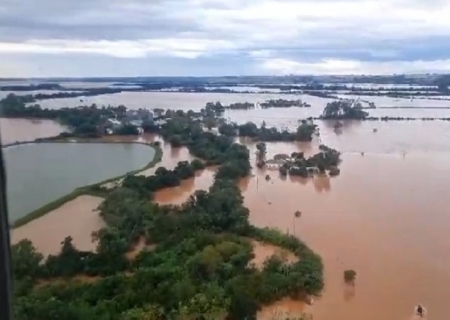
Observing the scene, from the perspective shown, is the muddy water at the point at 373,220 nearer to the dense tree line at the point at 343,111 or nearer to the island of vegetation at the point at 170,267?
the island of vegetation at the point at 170,267

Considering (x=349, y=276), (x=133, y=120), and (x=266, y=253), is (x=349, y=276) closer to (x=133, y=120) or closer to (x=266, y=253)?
(x=266, y=253)

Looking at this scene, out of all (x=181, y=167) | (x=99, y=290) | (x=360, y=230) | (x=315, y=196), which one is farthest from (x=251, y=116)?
(x=99, y=290)

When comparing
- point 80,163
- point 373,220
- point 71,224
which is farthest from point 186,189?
point 373,220

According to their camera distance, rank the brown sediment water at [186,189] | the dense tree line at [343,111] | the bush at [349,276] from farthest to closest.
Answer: the dense tree line at [343,111], the brown sediment water at [186,189], the bush at [349,276]

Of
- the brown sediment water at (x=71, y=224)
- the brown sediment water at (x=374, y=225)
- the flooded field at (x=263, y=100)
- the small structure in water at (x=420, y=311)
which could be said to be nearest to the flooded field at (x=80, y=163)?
the brown sediment water at (x=71, y=224)

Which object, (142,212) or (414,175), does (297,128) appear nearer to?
(414,175)

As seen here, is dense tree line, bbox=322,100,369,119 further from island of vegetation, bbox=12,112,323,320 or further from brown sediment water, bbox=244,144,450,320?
island of vegetation, bbox=12,112,323,320
